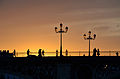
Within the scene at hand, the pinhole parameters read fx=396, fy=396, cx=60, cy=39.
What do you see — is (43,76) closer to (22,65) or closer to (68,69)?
(22,65)

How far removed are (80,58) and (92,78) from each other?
527cm

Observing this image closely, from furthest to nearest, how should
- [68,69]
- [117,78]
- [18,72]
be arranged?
[117,78], [18,72], [68,69]

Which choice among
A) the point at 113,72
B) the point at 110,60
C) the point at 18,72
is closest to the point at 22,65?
the point at 18,72

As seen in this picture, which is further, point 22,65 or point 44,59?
point 22,65

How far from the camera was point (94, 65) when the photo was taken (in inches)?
2640

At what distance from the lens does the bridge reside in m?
61.7

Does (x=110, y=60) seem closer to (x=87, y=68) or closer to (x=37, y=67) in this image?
(x=87, y=68)

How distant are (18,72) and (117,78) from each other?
31586 mm

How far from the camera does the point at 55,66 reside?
6838 centimetres

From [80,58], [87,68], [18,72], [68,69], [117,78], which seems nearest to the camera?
[68,69]

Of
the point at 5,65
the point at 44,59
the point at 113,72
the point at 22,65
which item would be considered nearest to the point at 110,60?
the point at 44,59

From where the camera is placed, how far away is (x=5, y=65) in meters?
73.9

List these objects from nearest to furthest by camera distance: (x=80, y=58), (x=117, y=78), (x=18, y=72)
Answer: (x=80, y=58) < (x=18, y=72) < (x=117, y=78)

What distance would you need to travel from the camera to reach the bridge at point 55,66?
6165cm
